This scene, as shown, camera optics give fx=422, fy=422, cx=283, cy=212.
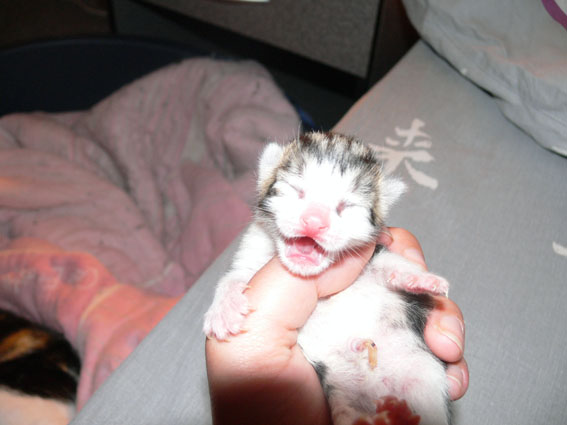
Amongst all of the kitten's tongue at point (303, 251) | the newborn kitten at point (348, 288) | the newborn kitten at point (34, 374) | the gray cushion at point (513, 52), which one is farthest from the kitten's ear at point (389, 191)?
the newborn kitten at point (34, 374)

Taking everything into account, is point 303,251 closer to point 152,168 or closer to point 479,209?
A: point 479,209

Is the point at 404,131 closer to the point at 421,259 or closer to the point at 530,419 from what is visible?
the point at 421,259

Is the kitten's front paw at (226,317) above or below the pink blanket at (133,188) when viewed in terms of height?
above

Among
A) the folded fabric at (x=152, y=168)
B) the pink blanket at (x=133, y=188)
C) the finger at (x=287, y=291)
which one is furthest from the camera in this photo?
the folded fabric at (x=152, y=168)

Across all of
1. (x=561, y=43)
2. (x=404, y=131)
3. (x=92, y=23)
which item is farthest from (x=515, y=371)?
(x=92, y=23)

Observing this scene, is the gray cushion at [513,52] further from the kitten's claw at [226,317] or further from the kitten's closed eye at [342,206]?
the kitten's claw at [226,317]
